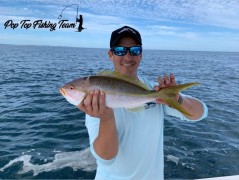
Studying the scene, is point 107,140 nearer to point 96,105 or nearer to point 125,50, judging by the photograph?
point 96,105

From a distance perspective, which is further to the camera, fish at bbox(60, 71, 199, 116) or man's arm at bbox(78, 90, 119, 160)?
fish at bbox(60, 71, 199, 116)

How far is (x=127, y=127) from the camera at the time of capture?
127 inches

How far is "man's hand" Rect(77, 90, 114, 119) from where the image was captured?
2840 mm

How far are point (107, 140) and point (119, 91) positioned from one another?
0.51 m

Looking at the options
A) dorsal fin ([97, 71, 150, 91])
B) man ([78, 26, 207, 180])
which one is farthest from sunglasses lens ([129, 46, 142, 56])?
dorsal fin ([97, 71, 150, 91])

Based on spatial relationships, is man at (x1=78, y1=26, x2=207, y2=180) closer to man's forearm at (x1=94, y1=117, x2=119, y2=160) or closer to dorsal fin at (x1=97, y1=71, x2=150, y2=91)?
man's forearm at (x1=94, y1=117, x2=119, y2=160)

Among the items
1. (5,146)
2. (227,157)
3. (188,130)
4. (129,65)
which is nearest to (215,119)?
(188,130)

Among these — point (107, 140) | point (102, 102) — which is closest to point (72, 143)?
point (107, 140)

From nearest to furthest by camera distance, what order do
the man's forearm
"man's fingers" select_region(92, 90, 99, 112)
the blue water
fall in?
"man's fingers" select_region(92, 90, 99, 112) < the man's forearm < the blue water

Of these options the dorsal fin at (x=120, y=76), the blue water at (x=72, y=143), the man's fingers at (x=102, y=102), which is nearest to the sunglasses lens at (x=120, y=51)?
the dorsal fin at (x=120, y=76)

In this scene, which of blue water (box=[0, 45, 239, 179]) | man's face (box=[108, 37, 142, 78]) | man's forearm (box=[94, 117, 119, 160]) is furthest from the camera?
blue water (box=[0, 45, 239, 179])

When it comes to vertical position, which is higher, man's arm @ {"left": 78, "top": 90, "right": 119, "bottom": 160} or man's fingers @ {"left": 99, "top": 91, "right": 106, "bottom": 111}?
man's fingers @ {"left": 99, "top": 91, "right": 106, "bottom": 111}

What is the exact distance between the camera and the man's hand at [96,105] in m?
2.84

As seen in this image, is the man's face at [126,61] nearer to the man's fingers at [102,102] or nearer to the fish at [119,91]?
the fish at [119,91]
